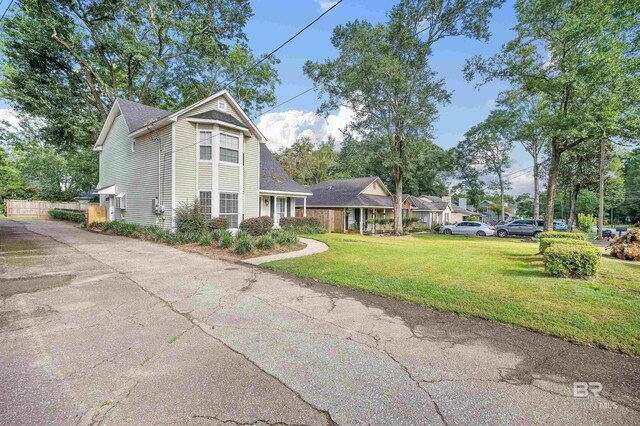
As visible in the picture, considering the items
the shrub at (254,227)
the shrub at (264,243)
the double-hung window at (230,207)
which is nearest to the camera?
the shrub at (264,243)

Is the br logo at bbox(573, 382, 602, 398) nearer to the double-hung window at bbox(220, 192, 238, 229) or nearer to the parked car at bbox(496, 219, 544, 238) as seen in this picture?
the double-hung window at bbox(220, 192, 238, 229)

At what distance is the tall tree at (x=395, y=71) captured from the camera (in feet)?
57.3

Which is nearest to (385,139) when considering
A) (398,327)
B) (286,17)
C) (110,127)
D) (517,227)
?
(286,17)

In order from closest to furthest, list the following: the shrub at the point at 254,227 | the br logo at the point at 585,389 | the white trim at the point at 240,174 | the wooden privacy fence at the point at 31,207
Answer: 1. the br logo at the point at 585,389
2. the shrub at the point at 254,227
3. the white trim at the point at 240,174
4. the wooden privacy fence at the point at 31,207

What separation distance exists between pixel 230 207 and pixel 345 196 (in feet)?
41.2

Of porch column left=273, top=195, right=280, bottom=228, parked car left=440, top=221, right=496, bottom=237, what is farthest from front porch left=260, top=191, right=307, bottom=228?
parked car left=440, top=221, right=496, bottom=237

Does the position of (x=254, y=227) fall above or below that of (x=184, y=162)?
below

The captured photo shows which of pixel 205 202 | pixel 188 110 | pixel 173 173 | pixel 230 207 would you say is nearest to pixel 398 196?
pixel 230 207

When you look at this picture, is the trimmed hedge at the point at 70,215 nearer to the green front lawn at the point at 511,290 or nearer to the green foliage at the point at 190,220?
the green foliage at the point at 190,220

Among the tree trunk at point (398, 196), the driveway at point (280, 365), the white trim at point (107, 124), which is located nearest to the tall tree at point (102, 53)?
the white trim at point (107, 124)

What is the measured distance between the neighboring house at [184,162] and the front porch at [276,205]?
1084 mm

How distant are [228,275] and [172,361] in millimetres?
4054

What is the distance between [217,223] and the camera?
1330cm

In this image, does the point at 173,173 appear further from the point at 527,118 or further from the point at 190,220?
the point at 527,118
